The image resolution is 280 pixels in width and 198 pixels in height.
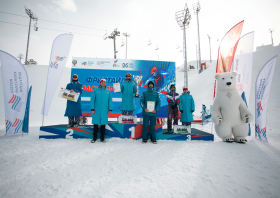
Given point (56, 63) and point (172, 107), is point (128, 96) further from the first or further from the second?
point (56, 63)

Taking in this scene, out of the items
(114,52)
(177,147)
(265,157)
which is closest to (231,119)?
(265,157)

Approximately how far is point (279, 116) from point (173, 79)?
230 inches

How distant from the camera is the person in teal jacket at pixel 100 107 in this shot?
3090 mm

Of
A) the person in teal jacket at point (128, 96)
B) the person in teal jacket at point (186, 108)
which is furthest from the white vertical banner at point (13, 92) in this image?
the person in teal jacket at point (186, 108)

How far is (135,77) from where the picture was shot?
5.61 metres

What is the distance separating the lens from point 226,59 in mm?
3920

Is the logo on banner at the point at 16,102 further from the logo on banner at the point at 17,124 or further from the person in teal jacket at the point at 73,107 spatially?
the person in teal jacket at the point at 73,107

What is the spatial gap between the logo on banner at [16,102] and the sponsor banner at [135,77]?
2.09m

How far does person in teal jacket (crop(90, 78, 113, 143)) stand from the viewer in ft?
10.1

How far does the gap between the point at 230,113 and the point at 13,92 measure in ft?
17.9

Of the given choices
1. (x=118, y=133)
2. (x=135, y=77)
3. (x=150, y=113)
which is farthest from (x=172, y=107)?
(x=135, y=77)

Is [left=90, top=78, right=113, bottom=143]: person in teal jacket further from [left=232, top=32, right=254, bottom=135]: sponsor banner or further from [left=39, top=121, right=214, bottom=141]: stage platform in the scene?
[left=232, top=32, right=254, bottom=135]: sponsor banner

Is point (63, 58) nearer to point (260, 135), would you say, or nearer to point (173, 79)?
point (173, 79)

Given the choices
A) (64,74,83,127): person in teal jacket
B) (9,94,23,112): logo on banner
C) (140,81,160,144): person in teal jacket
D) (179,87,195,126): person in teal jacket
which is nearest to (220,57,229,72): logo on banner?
(179,87,195,126): person in teal jacket
